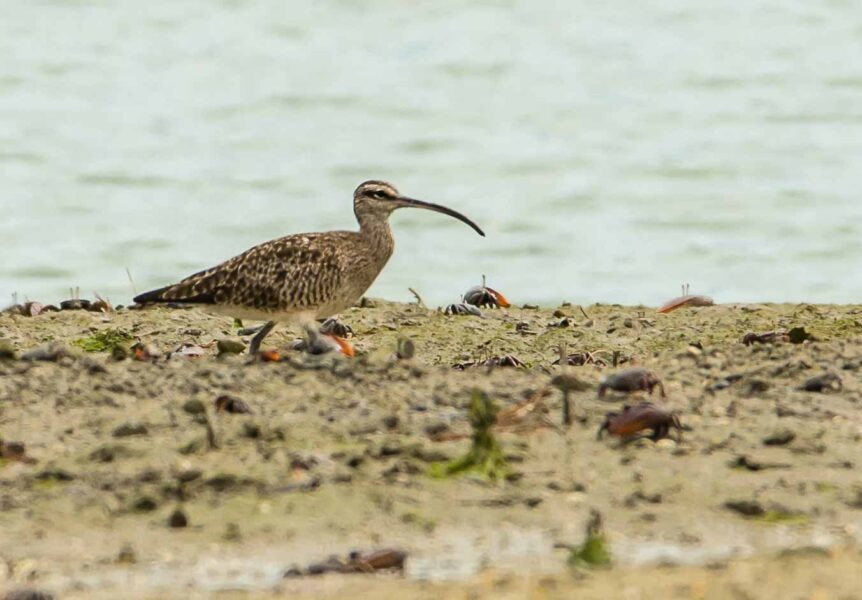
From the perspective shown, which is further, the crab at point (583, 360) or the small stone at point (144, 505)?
the crab at point (583, 360)

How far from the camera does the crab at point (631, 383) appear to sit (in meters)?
10.6

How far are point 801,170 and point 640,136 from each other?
3.39 meters

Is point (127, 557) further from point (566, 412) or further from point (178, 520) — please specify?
point (566, 412)

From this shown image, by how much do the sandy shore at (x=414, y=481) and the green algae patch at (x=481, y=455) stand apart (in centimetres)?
5

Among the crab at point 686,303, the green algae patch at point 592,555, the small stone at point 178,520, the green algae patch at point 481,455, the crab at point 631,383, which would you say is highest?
the crab at point 686,303

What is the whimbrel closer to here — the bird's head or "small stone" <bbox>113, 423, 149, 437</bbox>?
the bird's head

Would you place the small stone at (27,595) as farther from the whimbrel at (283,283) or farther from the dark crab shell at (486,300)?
the dark crab shell at (486,300)

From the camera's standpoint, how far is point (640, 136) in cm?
3416

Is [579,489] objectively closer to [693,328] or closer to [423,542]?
[423,542]

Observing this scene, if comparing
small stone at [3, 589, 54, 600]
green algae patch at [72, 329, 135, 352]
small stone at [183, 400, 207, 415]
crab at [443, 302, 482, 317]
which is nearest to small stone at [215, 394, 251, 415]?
small stone at [183, 400, 207, 415]

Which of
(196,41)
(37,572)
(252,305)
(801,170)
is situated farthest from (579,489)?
(196,41)

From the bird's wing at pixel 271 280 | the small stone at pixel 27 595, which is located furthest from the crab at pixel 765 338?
the small stone at pixel 27 595

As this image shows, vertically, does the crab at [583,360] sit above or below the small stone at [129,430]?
above

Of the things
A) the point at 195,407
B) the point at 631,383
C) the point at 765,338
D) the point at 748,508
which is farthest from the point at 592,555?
the point at 765,338
